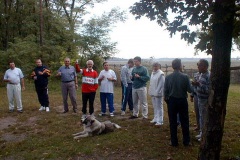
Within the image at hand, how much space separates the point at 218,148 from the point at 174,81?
5.73 ft

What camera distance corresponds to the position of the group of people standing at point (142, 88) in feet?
19.4

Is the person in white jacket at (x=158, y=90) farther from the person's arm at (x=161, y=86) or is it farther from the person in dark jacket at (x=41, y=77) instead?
the person in dark jacket at (x=41, y=77)

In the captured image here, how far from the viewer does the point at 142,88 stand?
8523mm

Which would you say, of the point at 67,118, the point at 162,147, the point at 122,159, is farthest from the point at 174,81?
the point at 67,118

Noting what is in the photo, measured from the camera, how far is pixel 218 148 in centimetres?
475

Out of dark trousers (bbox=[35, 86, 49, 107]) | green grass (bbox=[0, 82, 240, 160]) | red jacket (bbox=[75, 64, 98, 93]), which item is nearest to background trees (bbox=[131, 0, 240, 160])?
green grass (bbox=[0, 82, 240, 160])

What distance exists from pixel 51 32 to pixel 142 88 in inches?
695

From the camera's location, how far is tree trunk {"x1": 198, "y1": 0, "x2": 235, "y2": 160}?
4461mm

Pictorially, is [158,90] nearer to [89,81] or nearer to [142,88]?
[142,88]

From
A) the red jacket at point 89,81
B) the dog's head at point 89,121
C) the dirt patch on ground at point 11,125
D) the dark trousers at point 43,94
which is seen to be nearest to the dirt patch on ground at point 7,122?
the dirt patch on ground at point 11,125

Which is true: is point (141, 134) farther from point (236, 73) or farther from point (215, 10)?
point (236, 73)

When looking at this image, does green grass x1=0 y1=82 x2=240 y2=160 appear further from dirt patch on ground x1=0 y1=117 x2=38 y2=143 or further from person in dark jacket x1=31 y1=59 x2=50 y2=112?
person in dark jacket x1=31 y1=59 x2=50 y2=112

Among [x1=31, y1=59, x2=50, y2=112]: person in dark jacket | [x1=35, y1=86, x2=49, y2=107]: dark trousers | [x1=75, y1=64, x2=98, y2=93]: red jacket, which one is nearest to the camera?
[x1=75, y1=64, x2=98, y2=93]: red jacket

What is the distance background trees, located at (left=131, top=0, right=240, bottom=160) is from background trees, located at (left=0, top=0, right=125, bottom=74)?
54.5 feet
